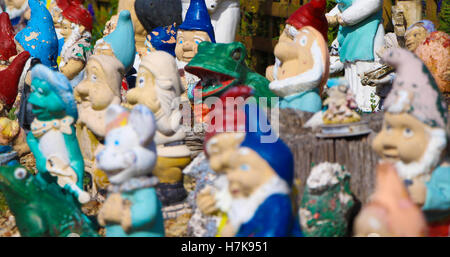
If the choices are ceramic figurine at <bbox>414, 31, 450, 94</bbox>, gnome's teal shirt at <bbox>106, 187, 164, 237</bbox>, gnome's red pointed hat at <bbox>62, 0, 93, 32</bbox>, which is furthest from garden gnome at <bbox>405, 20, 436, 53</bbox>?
gnome's red pointed hat at <bbox>62, 0, 93, 32</bbox>

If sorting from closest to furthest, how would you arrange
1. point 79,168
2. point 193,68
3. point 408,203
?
point 408,203
point 79,168
point 193,68

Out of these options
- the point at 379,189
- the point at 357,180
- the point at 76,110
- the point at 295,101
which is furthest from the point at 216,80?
the point at 379,189

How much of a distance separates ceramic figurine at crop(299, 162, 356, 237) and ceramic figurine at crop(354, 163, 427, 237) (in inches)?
27.9

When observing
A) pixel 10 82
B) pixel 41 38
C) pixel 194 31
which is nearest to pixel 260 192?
pixel 194 31

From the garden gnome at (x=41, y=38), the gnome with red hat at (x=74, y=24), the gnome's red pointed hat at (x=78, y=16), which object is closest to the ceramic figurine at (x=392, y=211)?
the gnome with red hat at (x=74, y=24)

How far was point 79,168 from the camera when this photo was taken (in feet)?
14.8

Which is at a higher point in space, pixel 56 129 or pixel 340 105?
pixel 340 105

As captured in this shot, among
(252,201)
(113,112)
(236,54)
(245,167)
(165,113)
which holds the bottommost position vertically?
(252,201)

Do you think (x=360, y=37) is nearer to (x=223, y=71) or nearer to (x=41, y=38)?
(x=223, y=71)

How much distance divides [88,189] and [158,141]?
43.5 inches

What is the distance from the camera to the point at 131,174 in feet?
11.8

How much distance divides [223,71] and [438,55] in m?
1.51

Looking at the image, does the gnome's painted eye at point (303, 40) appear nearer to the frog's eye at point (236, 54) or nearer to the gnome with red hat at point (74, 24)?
the frog's eye at point (236, 54)
